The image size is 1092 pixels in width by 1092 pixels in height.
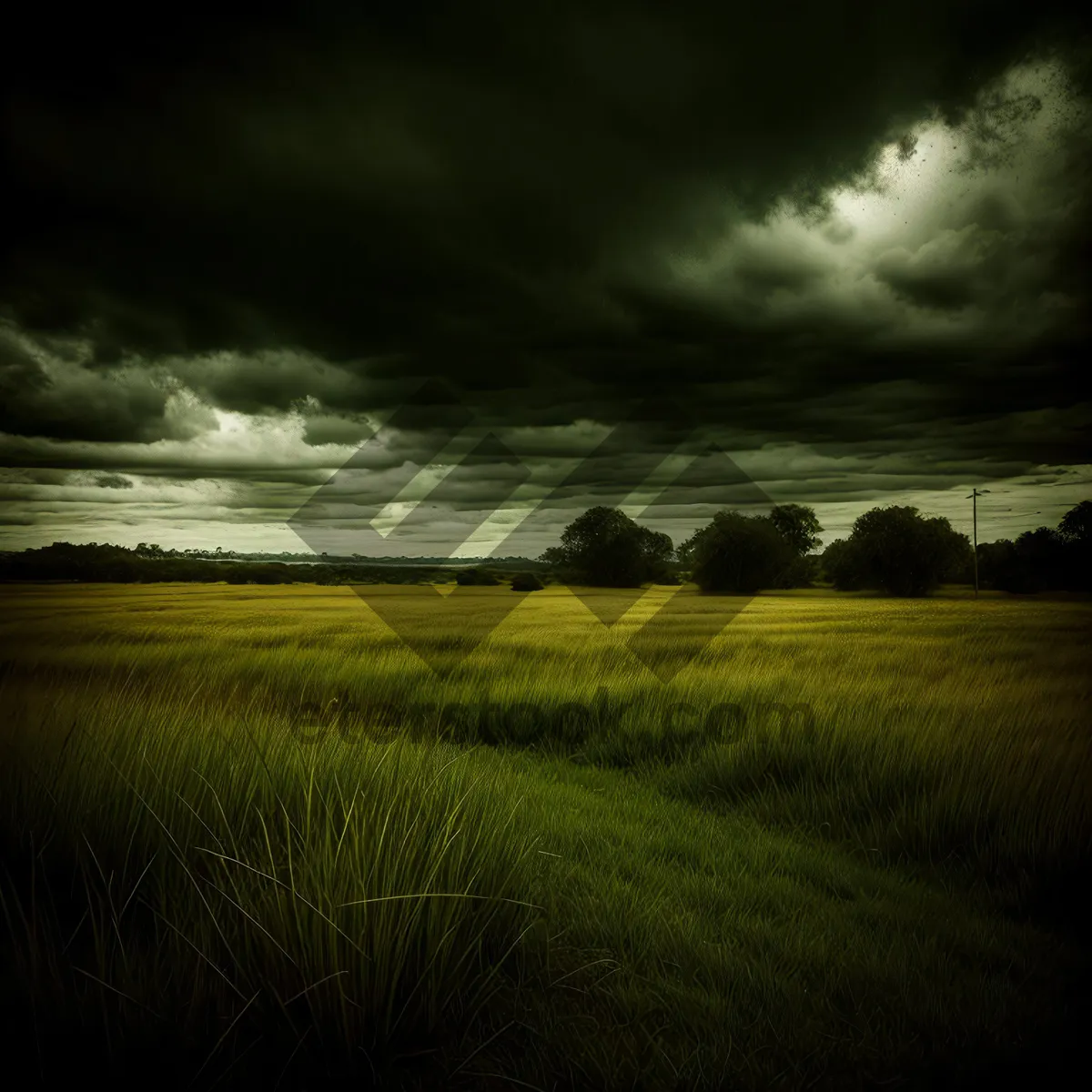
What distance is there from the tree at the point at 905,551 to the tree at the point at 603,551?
62.6 feet

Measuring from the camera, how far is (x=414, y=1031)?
2.49 meters

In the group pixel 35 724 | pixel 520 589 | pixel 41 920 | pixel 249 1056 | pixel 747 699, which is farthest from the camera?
pixel 520 589

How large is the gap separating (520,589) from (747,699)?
3307cm

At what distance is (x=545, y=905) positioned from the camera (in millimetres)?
3414

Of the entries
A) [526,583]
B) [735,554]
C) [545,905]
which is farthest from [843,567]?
[545,905]

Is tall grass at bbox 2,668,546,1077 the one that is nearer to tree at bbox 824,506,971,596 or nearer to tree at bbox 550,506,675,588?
tree at bbox 550,506,675,588

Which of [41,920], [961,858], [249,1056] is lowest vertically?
[961,858]

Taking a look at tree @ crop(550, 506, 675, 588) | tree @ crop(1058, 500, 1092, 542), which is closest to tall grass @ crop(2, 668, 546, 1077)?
tree @ crop(1058, 500, 1092, 542)

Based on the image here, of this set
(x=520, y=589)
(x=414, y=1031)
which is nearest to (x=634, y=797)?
(x=414, y=1031)

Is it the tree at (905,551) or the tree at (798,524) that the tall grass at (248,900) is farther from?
the tree at (798,524)

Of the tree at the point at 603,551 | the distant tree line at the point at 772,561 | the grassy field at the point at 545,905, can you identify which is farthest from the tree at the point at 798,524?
the grassy field at the point at 545,905

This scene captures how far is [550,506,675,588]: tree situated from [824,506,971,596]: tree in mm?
19081

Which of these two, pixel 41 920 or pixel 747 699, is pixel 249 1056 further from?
pixel 747 699

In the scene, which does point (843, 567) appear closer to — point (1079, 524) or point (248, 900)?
point (1079, 524)
